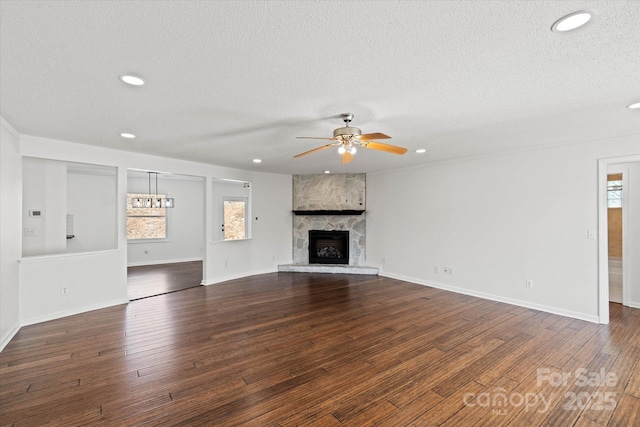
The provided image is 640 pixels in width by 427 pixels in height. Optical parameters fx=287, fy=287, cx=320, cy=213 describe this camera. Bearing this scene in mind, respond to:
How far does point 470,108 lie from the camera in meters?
2.73

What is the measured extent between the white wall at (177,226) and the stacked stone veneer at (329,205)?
276 cm

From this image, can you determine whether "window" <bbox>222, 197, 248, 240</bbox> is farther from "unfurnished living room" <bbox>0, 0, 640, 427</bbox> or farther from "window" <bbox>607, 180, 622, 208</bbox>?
"window" <bbox>607, 180, 622, 208</bbox>

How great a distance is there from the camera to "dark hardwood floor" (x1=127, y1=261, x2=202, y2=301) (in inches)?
213

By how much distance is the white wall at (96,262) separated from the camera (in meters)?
3.78

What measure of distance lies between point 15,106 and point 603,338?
21.6 feet

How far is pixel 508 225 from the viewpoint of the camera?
4.64 metres

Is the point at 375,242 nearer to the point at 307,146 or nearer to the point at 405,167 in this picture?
the point at 405,167

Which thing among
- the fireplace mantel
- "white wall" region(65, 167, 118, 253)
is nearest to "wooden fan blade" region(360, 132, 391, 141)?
A: the fireplace mantel

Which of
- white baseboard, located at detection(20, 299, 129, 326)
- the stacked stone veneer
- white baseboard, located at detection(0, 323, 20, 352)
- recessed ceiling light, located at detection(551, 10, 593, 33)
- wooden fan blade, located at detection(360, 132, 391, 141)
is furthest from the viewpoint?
the stacked stone veneer

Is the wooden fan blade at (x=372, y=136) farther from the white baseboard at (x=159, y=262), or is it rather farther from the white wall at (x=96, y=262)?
the white baseboard at (x=159, y=262)

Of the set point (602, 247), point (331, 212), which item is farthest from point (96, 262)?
point (602, 247)

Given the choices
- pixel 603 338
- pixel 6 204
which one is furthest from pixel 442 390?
pixel 6 204

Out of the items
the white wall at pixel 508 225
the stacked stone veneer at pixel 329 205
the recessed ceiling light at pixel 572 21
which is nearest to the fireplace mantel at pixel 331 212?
the stacked stone veneer at pixel 329 205

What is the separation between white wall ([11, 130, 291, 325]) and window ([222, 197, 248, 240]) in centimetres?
67
